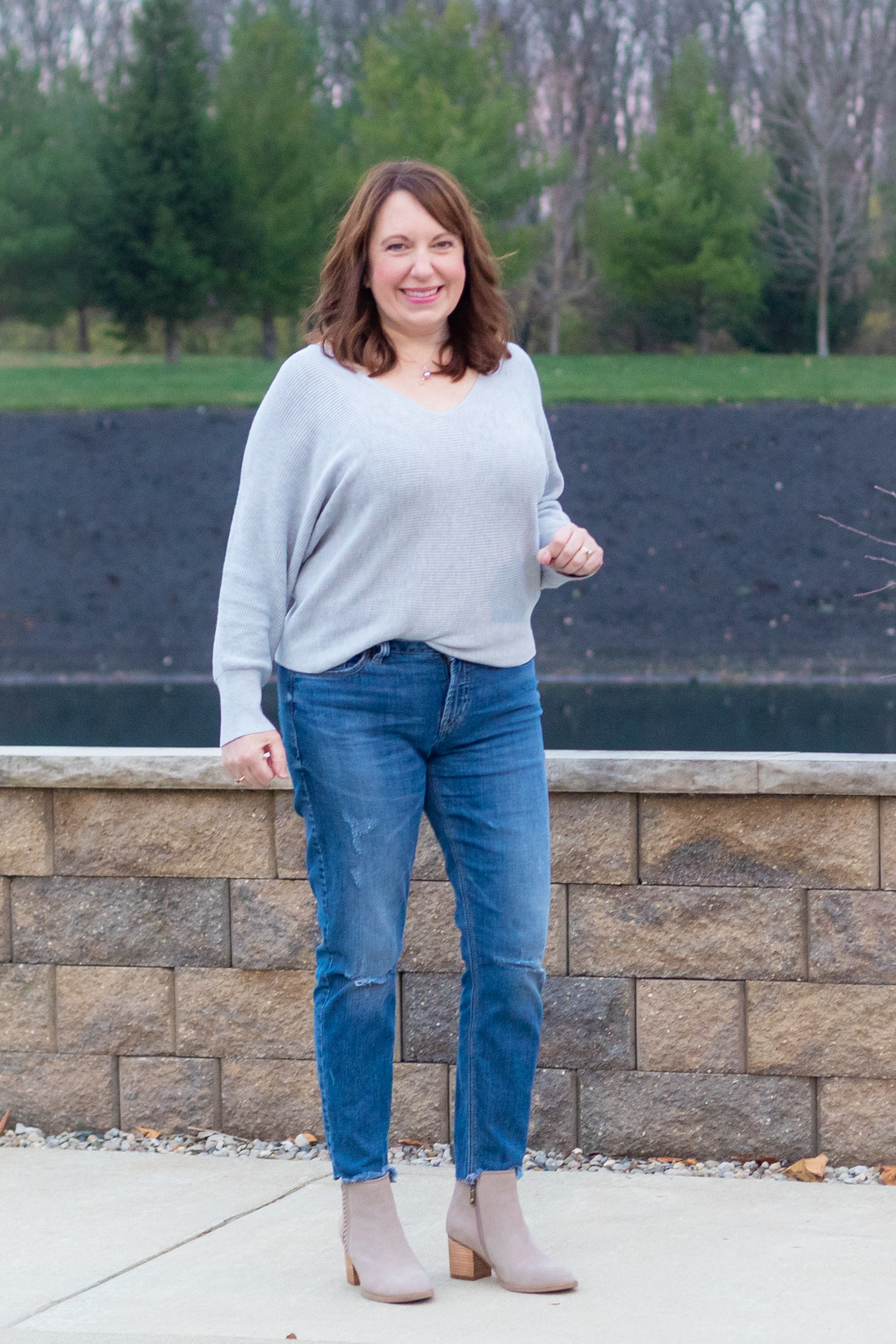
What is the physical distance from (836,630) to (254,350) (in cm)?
949

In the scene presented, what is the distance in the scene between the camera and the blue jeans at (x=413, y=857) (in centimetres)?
224

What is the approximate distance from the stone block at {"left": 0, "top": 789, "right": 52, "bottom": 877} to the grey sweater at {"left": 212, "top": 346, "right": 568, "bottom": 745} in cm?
93

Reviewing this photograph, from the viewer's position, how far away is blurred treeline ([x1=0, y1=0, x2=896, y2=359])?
22219 mm

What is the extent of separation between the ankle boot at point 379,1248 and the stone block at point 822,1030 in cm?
89

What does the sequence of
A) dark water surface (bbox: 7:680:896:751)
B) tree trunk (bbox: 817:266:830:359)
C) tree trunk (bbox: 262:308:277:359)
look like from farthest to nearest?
1. tree trunk (bbox: 262:308:277:359)
2. tree trunk (bbox: 817:266:830:359)
3. dark water surface (bbox: 7:680:896:751)

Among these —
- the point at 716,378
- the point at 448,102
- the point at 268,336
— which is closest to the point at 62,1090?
the point at 716,378

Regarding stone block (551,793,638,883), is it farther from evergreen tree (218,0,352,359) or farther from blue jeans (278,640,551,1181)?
evergreen tree (218,0,352,359)

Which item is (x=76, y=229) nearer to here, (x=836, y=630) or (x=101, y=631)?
(x=101, y=631)

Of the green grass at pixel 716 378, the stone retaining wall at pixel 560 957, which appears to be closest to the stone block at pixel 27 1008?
the stone retaining wall at pixel 560 957

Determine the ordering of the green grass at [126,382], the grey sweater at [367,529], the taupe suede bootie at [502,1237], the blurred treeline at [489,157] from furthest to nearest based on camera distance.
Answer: the blurred treeline at [489,157] → the green grass at [126,382] → the taupe suede bootie at [502,1237] → the grey sweater at [367,529]

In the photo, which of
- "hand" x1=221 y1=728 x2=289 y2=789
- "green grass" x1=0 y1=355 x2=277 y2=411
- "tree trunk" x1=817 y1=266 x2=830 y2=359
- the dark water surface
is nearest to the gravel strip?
"hand" x1=221 y1=728 x2=289 y2=789

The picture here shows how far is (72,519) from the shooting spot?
19719 millimetres

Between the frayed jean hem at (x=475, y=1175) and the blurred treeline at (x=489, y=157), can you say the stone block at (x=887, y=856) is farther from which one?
the blurred treeline at (x=489, y=157)

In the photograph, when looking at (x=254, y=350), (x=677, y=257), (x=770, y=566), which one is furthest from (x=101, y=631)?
(x=677, y=257)
